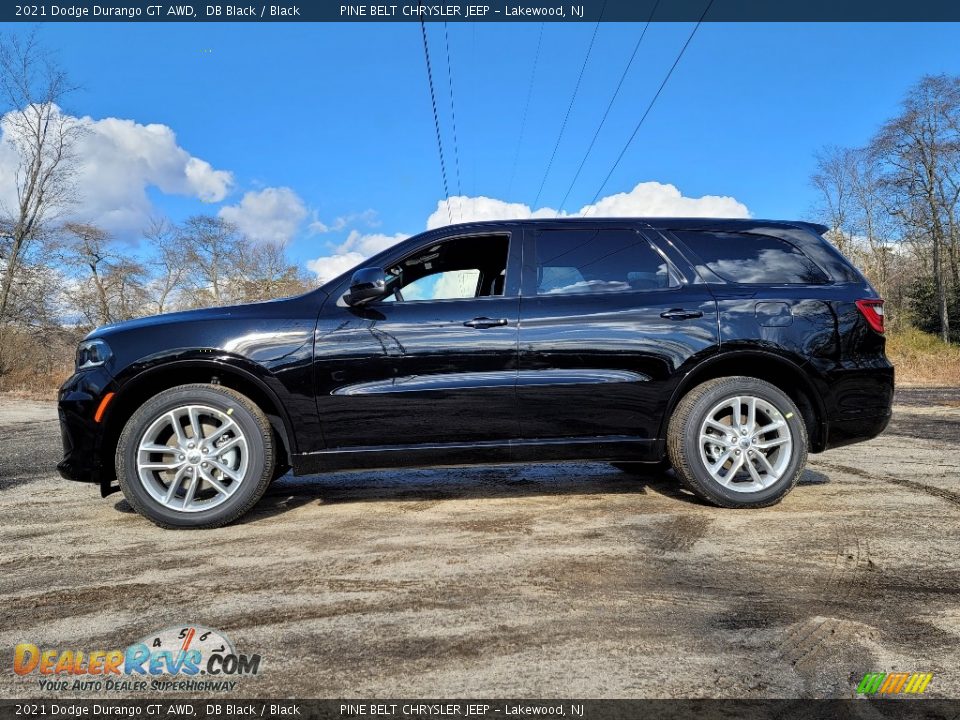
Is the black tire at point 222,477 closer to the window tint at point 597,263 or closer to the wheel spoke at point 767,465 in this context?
the window tint at point 597,263

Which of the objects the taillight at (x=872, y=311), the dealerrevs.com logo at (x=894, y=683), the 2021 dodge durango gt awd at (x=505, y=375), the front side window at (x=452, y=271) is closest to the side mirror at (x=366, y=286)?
the 2021 dodge durango gt awd at (x=505, y=375)

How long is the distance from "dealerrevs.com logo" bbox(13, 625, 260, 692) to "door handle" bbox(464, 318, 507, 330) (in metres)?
2.01

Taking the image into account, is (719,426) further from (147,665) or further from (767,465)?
(147,665)

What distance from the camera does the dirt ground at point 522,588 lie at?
1565mm

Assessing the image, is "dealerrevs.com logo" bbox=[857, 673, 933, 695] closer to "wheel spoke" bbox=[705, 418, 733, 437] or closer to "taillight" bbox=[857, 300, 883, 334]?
"wheel spoke" bbox=[705, 418, 733, 437]

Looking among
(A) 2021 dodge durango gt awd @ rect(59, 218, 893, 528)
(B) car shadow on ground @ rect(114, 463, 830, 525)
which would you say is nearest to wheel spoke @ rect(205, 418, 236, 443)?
(A) 2021 dodge durango gt awd @ rect(59, 218, 893, 528)

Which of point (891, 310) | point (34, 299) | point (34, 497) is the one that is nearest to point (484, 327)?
point (34, 497)

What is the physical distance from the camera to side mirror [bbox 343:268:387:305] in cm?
317

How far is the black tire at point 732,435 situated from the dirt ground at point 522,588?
0.11m

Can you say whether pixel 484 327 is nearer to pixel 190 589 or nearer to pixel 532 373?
pixel 532 373

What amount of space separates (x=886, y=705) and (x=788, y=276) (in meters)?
2.78

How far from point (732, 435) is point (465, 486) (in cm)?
181

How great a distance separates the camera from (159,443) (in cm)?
313

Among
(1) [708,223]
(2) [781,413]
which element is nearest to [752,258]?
(1) [708,223]
